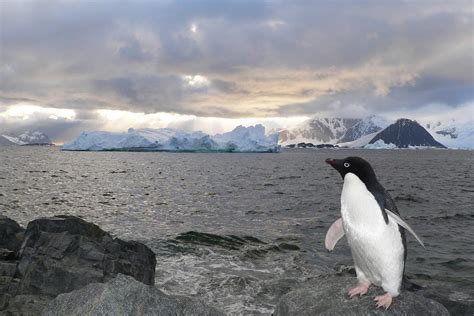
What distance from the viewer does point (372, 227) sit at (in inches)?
225

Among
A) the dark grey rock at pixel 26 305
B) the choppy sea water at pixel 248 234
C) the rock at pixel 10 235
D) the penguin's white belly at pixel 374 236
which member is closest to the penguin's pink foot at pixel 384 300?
the penguin's white belly at pixel 374 236

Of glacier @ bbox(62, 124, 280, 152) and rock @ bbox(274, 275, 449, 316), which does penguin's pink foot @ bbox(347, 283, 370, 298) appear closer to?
rock @ bbox(274, 275, 449, 316)

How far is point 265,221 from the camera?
854 inches

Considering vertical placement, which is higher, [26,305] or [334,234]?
[334,234]

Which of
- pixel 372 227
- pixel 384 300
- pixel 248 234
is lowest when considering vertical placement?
pixel 248 234

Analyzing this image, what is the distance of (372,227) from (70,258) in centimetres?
659

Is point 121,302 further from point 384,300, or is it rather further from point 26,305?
point 384,300

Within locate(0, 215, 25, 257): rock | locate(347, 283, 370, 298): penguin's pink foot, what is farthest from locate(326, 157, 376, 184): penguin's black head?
locate(0, 215, 25, 257): rock

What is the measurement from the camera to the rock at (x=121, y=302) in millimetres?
5207

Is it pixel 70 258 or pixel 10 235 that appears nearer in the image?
pixel 70 258

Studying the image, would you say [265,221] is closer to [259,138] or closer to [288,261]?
[288,261]

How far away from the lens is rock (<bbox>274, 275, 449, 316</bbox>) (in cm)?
551

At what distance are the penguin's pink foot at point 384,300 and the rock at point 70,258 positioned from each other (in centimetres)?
558

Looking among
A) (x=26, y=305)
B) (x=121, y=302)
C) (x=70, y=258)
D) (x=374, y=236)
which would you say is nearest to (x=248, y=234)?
(x=70, y=258)
